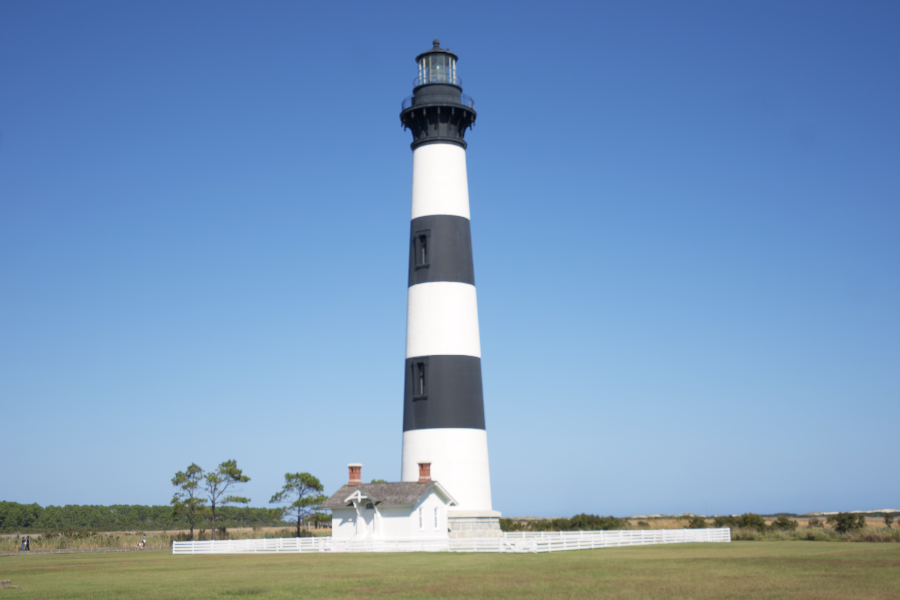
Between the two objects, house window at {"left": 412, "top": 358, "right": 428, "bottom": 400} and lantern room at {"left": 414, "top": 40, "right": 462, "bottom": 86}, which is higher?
lantern room at {"left": 414, "top": 40, "right": 462, "bottom": 86}

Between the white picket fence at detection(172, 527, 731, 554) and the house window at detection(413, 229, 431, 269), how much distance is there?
12511mm

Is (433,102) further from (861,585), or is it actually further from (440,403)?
(861,585)

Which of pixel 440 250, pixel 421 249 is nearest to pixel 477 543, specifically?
pixel 440 250

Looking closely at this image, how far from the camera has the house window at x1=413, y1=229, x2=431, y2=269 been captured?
134 feet

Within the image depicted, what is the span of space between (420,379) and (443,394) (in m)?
1.46

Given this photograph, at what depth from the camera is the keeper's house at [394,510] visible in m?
38.1

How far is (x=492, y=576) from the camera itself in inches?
903

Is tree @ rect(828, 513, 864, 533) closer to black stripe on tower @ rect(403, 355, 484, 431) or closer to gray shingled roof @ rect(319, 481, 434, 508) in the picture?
black stripe on tower @ rect(403, 355, 484, 431)

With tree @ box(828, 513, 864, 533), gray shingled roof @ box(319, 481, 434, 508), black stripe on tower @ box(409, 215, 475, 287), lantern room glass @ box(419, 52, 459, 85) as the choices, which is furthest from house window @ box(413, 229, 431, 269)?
tree @ box(828, 513, 864, 533)

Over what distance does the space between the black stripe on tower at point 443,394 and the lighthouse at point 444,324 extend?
0.04 m

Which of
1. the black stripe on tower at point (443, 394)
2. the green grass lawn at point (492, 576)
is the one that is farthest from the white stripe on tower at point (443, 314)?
the green grass lawn at point (492, 576)

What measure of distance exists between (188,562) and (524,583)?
54.8 feet

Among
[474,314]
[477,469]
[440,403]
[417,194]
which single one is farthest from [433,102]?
[477,469]

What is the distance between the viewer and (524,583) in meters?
21.2
